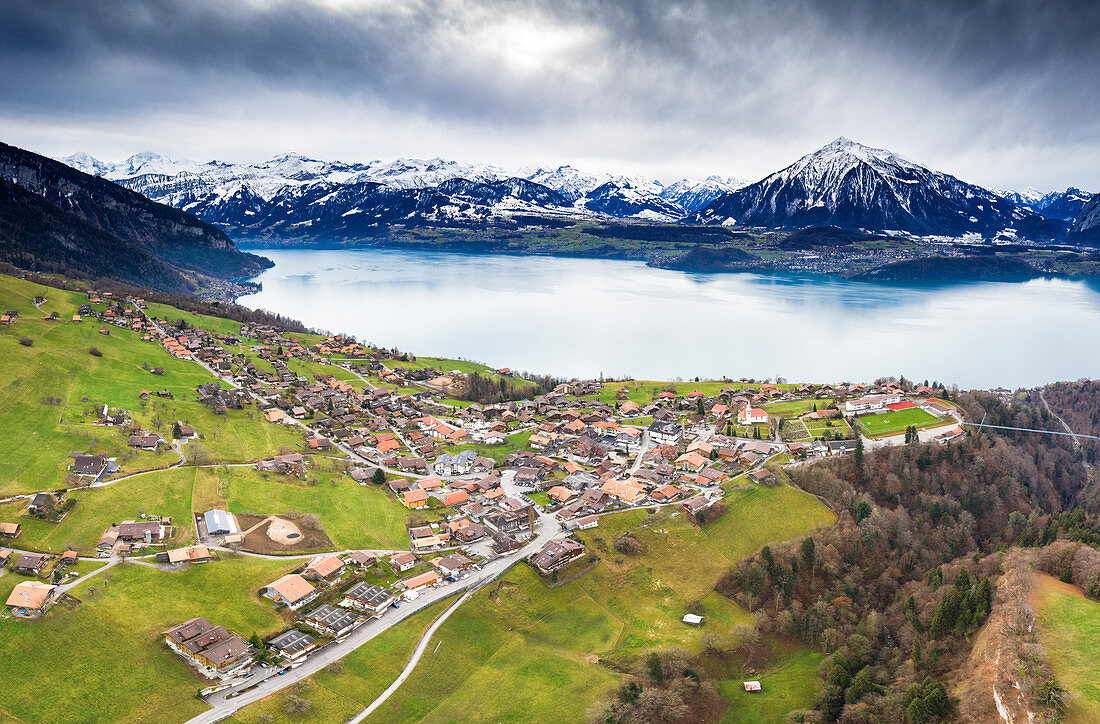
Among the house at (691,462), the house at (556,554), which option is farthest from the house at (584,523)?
the house at (691,462)

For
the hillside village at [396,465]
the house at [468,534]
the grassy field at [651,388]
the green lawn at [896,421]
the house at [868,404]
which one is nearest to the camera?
the hillside village at [396,465]

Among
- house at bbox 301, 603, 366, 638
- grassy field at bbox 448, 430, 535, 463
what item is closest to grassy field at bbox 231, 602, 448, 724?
house at bbox 301, 603, 366, 638

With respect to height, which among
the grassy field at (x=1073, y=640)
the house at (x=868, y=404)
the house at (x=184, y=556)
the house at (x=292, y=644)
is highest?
the house at (x=868, y=404)

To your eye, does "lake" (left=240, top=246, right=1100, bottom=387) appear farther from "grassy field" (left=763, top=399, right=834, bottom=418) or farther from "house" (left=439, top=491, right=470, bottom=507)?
"house" (left=439, top=491, right=470, bottom=507)

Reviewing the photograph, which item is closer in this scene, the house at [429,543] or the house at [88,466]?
the house at [429,543]

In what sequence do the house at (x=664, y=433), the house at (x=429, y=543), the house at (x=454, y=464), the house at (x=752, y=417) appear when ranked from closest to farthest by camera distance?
1. the house at (x=429, y=543)
2. the house at (x=454, y=464)
3. the house at (x=664, y=433)
4. the house at (x=752, y=417)

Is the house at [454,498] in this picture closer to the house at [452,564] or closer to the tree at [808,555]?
the house at [452,564]

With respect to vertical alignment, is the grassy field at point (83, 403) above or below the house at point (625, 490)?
above
